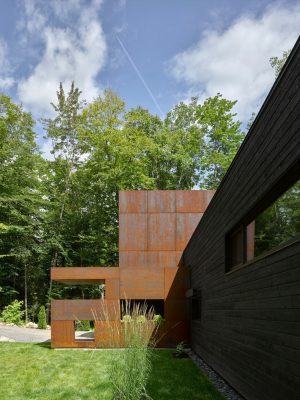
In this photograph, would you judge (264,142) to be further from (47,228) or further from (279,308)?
(47,228)

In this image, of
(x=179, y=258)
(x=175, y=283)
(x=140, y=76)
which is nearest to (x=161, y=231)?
(x=179, y=258)

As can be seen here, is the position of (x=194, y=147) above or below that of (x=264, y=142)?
above

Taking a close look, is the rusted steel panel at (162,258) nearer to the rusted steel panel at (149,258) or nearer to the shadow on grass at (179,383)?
the rusted steel panel at (149,258)

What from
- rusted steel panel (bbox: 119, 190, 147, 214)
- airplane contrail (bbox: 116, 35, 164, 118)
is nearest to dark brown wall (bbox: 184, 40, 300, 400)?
rusted steel panel (bbox: 119, 190, 147, 214)

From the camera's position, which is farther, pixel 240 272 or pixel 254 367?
pixel 240 272

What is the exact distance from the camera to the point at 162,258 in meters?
13.3

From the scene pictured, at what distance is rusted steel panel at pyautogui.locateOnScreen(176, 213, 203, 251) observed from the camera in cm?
1340

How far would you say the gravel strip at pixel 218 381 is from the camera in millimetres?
5127

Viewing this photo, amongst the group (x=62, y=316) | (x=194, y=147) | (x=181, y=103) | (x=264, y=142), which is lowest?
(x=62, y=316)

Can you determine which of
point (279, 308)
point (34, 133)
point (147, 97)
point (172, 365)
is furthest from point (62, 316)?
point (147, 97)

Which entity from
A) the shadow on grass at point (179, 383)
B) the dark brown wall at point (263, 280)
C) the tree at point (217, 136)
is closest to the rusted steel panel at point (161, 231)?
the shadow on grass at point (179, 383)

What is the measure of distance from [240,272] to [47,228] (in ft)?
52.2

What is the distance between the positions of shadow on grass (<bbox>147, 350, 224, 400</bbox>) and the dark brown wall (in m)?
0.35

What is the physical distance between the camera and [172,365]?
25.7 ft
